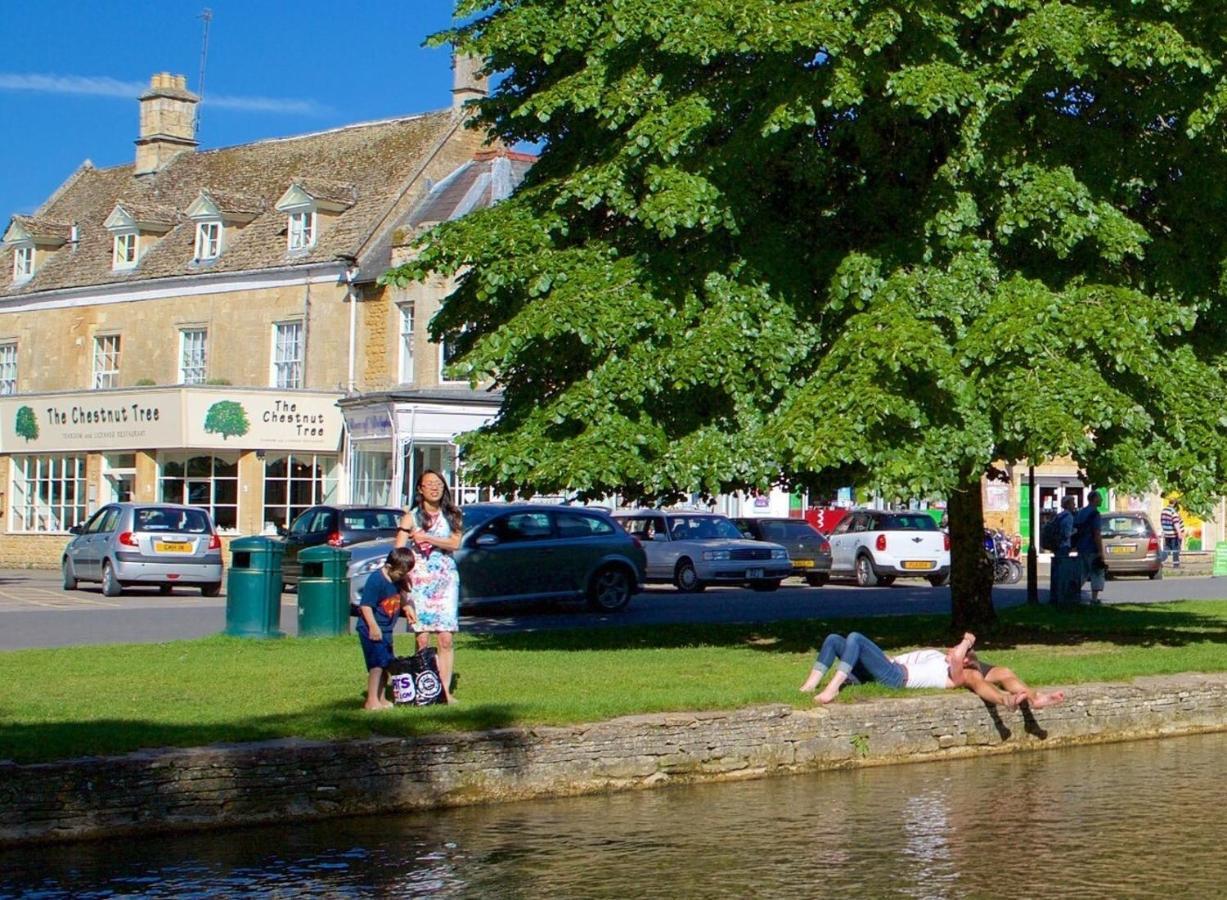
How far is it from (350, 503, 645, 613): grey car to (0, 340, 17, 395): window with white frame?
2851cm

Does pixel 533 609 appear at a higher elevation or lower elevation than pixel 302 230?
lower

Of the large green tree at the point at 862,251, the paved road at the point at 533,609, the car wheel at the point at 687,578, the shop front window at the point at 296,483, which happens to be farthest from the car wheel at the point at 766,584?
the large green tree at the point at 862,251

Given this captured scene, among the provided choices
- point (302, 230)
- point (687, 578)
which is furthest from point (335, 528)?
point (302, 230)

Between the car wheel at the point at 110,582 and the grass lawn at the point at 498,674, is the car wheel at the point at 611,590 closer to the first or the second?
the grass lawn at the point at 498,674

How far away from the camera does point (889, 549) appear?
35.6 metres

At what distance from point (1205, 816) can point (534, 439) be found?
26.7ft

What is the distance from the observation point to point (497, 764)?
11.0m

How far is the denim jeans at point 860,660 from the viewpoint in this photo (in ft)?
43.8

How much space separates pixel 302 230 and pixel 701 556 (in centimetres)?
1647

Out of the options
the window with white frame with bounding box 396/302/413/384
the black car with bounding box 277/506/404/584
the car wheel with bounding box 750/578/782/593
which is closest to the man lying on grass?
the black car with bounding box 277/506/404/584

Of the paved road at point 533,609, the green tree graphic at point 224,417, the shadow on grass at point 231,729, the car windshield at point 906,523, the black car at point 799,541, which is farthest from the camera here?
the green tree graphic at point 224,417

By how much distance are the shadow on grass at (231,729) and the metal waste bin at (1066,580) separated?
15.1 metres

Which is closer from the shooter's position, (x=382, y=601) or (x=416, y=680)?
(x=416, y=680)

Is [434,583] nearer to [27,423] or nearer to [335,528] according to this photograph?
[335,528]
